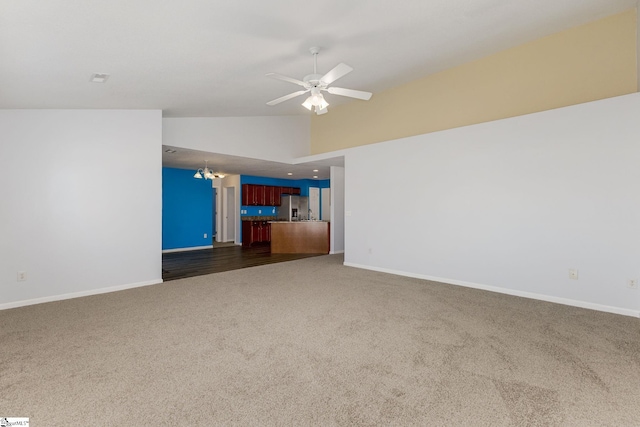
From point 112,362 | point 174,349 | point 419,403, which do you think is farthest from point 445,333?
point 112,362

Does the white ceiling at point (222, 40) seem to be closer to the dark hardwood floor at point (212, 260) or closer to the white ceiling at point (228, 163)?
the white ceiling at point (228, 163)

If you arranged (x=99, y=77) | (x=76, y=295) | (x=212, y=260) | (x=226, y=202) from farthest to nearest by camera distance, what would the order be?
(x=226, y=202)
(x=212, y=260)
(x=76, y=295)
(x=99, y=77)

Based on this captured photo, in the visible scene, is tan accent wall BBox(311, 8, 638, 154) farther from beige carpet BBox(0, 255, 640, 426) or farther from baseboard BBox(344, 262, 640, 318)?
beige carpet BBox(0, 255, 640, 426)

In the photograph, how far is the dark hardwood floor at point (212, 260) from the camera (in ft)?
19.3

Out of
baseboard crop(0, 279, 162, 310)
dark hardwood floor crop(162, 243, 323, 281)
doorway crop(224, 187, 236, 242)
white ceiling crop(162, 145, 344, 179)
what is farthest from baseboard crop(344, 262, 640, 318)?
doorway crop(224, 187, 236, 242)

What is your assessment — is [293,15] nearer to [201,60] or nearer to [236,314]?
[201,60]

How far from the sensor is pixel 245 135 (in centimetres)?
684

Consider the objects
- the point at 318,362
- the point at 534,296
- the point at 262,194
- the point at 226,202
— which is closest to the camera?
the point at 318,362

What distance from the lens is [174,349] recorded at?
2605mm

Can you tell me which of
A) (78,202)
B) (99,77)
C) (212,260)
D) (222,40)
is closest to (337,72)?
(222,40)

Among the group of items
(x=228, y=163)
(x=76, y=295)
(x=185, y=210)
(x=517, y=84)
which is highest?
(x=517, y=84)

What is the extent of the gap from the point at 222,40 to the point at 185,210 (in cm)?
655

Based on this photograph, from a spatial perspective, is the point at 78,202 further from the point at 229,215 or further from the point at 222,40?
the point at 229,215

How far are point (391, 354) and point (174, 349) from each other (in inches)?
72.4
